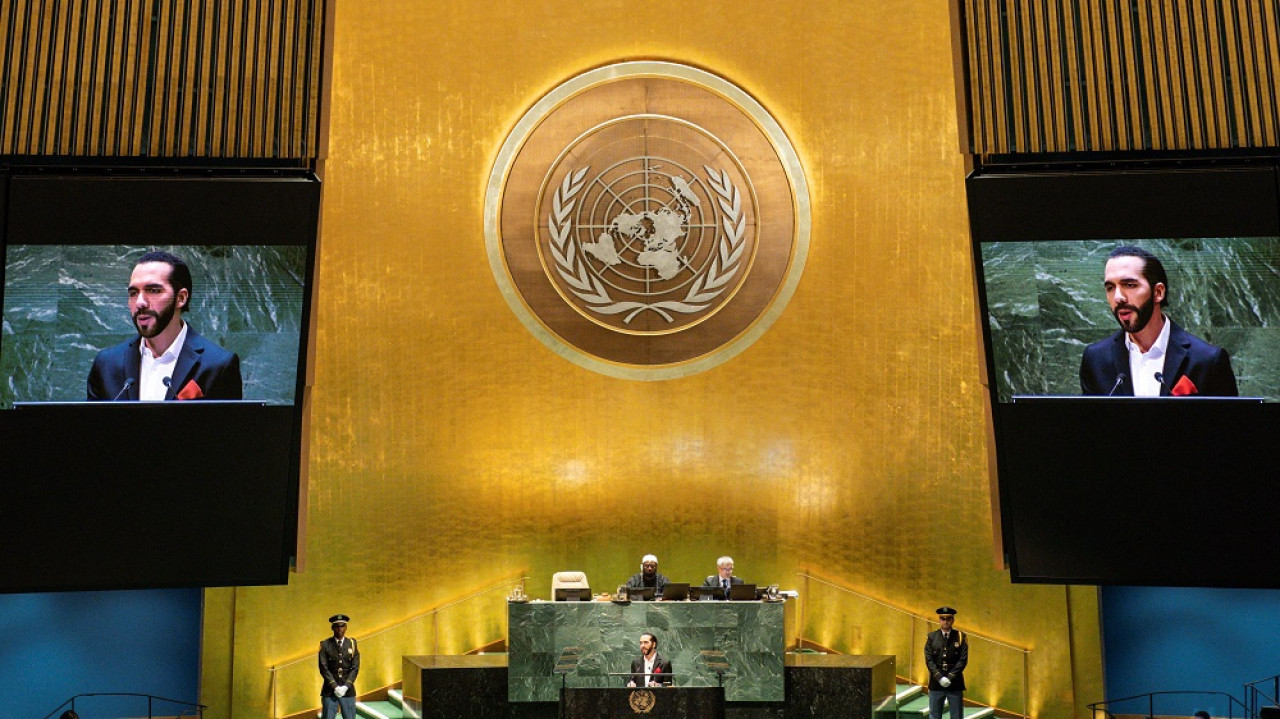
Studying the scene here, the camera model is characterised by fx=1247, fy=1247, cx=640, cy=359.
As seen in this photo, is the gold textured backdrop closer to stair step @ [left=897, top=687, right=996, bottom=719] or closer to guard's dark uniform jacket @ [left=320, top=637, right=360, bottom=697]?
stair step @ [left=897, top=687, right=996, bottom=719]

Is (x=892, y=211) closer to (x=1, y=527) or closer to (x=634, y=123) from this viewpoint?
(x=634, y=123)

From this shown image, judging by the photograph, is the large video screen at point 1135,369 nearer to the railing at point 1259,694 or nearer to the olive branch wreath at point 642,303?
the railing at point 1259,694

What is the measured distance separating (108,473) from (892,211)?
638 cm

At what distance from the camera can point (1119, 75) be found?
924 centimetres

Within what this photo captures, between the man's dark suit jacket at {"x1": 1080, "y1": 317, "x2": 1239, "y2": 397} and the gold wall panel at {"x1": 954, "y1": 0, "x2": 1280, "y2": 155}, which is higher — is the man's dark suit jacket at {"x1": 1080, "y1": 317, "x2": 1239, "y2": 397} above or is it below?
below

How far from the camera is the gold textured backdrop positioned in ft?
33.3

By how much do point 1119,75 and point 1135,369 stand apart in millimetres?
2222

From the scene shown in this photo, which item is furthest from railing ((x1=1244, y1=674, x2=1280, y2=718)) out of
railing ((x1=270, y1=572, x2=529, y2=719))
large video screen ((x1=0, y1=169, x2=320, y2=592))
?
large video screen ((x1=0, y1=169, x2=320, y2=592))

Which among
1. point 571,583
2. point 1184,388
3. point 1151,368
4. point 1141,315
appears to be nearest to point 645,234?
point 571,583

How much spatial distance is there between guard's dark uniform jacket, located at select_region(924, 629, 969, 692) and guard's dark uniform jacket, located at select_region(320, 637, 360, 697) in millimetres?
4072

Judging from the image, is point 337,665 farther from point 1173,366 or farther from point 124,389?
point 1173,366

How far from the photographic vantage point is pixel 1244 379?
8.64 meters

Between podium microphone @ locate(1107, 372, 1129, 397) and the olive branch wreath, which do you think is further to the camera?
the olive branch wreath

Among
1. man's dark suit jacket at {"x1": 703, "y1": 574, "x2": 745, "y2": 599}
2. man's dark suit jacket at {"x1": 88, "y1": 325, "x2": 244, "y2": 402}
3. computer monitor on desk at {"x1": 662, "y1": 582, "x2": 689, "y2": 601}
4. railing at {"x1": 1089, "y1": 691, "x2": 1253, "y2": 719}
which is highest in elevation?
man's dark suit jacket at {"x1": 88, "y1": 325, "x2": 244, "y2": 402}
